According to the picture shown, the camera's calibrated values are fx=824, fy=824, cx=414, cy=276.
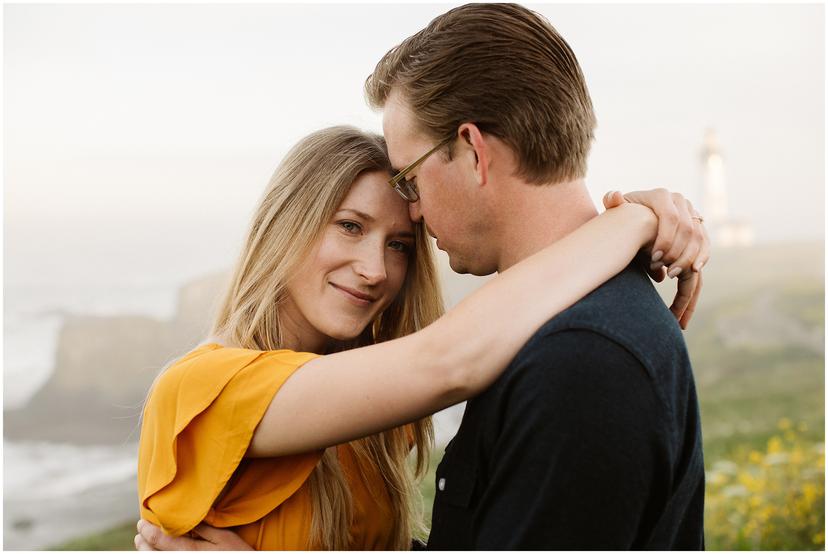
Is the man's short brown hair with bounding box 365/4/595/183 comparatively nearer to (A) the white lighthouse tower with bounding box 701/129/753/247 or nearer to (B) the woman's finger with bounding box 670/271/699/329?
(B) the woman's finger with bounding box 670/271/699/329

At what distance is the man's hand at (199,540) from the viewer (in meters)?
2.15

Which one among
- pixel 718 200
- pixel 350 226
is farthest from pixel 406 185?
pixel 718 200

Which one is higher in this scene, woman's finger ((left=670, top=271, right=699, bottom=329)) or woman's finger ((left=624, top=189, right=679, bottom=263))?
woman's finger ((left=624, top=189, right=679, bottom=263))

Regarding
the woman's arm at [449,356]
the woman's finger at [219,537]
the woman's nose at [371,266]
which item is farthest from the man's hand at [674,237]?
the woman's finger at [219,537]

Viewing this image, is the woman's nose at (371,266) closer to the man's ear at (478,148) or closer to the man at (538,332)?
the man at (538,332)

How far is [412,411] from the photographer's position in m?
1.84

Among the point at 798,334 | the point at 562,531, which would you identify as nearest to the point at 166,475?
the point at 562,531

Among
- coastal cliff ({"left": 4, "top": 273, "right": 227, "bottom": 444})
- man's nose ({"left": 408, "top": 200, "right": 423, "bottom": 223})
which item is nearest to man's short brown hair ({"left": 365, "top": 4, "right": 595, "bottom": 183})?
man's nose ({"left": 408, "top": 200, "right": 423, "bottom": 223})

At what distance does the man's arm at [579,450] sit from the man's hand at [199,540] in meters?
0.81

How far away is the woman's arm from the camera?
1.77m

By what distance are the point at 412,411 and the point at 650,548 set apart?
0.59 meters

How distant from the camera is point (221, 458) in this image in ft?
6.66

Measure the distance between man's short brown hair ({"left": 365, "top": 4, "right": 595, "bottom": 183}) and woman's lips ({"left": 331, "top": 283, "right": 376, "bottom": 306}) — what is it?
0.61 meters

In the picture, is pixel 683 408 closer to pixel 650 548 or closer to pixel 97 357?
pixel 650 548
